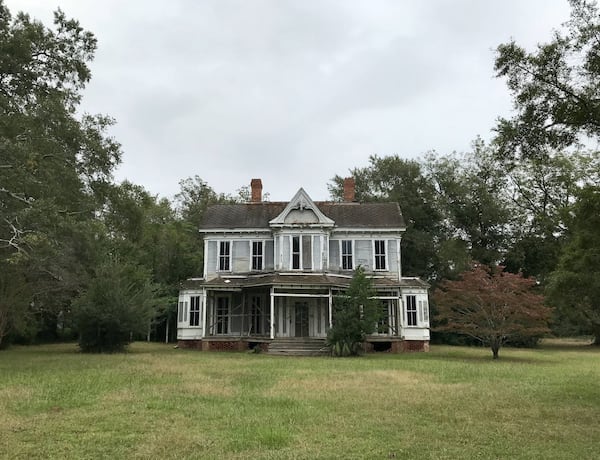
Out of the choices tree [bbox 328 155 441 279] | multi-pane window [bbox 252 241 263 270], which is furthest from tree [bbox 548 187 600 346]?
tree [bbox 328 155 441 279]

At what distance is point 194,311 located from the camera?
31.1 m

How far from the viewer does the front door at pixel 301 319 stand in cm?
2950

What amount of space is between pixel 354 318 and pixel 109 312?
11.5m

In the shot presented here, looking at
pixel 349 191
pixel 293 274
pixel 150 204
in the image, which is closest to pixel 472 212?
pixel 349 191

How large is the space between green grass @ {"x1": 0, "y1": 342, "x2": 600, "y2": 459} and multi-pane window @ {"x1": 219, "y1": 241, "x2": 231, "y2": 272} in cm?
1392

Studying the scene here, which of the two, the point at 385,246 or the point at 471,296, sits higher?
the point at 385,246

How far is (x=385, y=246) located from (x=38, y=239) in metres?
20.1

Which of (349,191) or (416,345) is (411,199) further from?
(416,345)

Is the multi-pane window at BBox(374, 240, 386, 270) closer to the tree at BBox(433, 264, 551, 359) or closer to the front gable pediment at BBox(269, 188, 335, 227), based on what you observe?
the front gable pediment at BBox(269, 188, 335, 227)

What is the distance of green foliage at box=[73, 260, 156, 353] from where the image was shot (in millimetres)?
25469

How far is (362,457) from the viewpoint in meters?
7.07

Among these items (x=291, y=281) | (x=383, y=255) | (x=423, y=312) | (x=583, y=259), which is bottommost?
(x=423, y=312)

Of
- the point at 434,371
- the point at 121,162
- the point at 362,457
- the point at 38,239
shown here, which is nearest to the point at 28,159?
the point at 38,239

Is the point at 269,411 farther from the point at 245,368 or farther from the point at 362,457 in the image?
the point at 245,368
